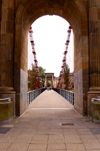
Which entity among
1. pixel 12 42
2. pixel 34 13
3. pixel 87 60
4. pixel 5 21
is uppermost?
pixel 34 13

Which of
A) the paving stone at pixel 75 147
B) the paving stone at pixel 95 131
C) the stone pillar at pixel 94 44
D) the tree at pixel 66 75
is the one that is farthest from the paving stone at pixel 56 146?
the tree at pixel 66 75

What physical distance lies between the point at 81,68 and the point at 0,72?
12.5ft

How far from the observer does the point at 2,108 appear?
502 centimetres

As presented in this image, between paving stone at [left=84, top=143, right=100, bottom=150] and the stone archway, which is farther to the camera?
the stone archway

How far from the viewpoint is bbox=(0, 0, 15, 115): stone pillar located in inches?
247

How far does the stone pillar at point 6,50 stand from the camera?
6277 millimetres

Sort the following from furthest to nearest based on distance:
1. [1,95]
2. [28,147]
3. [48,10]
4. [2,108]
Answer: [48,10]
[1,95]
[2,108]
[28,147]

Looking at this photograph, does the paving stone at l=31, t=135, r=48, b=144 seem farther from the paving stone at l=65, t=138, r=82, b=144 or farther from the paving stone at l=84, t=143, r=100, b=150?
the paving stone at l=84, t=143, r=100, b=150

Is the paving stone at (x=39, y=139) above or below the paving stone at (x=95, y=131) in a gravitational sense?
above

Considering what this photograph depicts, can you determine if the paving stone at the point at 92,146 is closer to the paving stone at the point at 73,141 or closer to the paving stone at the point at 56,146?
the paving stone at the point at 73,141

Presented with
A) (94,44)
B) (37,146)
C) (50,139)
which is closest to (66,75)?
(94,44)

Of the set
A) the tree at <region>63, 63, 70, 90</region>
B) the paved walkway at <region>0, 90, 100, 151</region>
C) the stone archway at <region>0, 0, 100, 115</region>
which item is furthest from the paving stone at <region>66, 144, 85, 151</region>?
the tree at <region>63, 63, 70, 90</region>

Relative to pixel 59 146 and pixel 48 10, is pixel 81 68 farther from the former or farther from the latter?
pixel 48 10

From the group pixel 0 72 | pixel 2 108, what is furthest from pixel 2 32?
pixel 2 108
